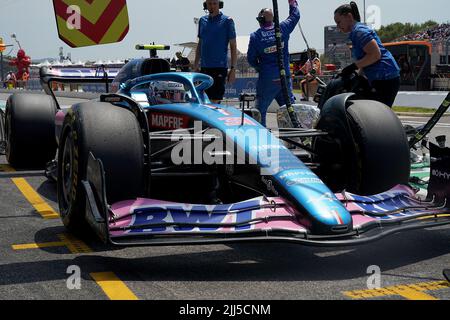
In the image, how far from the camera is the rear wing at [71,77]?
7.44 metres

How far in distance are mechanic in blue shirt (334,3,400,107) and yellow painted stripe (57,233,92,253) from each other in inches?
123

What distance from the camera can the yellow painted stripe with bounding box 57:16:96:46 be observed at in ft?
24.2

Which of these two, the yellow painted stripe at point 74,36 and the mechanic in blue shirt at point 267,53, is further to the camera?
the mechanic in blue shirt at point 267,53

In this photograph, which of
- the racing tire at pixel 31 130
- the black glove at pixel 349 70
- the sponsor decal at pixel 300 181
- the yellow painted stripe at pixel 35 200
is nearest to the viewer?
the sponsor decal at pixel 300 181

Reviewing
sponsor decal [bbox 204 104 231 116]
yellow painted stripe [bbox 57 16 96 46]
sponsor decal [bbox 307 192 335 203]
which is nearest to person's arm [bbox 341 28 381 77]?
sponsor decal [bbox 204 104 231 116]

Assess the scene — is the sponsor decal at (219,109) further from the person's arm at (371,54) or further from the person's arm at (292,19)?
the person's arm at (292,19)

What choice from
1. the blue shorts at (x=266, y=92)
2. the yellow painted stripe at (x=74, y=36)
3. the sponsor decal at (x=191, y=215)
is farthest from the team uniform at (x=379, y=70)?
the yellow painted stripe at (x=74, y=36)

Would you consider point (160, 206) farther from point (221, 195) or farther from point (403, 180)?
point (403, 180)

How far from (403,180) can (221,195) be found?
1.30 metres

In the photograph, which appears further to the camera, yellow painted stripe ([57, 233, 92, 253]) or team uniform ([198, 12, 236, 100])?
team uniform ([198, 12, 236, 100])

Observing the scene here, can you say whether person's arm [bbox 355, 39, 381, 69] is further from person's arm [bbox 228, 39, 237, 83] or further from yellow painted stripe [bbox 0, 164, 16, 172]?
yellow painted stripe [bbox 0, 164, 16, 172]

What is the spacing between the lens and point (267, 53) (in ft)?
27.0

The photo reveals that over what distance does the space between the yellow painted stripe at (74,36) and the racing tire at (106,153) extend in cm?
321

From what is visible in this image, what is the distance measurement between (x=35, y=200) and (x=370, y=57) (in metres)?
3.24
